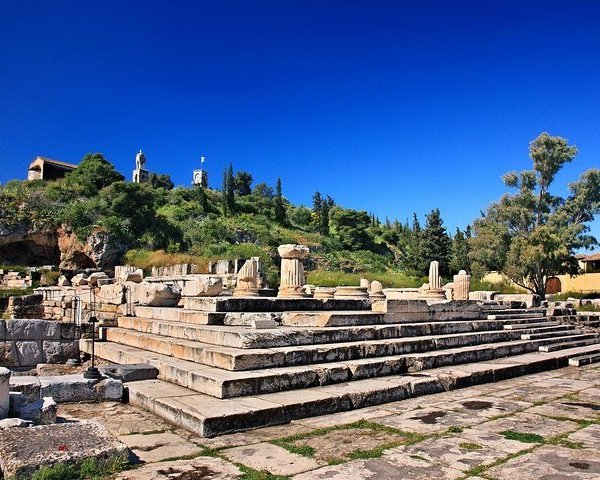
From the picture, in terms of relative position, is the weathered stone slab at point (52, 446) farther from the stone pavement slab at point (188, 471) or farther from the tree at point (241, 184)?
the tree at point (241, 184)

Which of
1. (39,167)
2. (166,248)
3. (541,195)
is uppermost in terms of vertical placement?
(39,167)

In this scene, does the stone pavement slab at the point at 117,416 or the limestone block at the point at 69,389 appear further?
the limestone block at the point at 69,389

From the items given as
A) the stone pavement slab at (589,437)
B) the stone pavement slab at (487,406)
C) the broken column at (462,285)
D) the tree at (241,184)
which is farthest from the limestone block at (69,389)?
the tree at (241,184)

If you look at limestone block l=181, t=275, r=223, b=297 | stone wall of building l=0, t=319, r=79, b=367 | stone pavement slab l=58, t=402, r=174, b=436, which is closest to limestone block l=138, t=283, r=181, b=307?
limestone block l=181, t=275, r=223, b=297

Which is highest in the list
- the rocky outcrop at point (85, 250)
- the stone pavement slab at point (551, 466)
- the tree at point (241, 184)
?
→ the tree at point (241, 184)

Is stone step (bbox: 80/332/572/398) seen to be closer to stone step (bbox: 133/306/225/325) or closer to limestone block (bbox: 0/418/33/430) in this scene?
stone step (bbox: 133/306/225/325)

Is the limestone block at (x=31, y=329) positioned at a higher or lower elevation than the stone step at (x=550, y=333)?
higher

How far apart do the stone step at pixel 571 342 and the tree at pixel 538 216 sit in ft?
65.5

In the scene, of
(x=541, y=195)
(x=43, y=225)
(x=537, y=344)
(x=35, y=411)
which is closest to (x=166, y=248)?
(x=43, y=225)

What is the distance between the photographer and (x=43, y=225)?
1475 inches

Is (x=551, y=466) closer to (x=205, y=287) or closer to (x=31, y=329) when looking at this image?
(x=31, y=329)

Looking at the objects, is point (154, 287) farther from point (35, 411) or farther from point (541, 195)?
point (541, 195)

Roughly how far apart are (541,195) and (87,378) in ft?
119

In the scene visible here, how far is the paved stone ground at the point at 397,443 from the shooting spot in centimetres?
366
